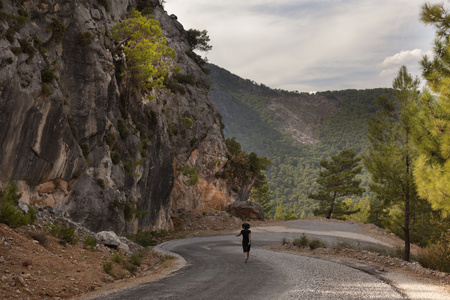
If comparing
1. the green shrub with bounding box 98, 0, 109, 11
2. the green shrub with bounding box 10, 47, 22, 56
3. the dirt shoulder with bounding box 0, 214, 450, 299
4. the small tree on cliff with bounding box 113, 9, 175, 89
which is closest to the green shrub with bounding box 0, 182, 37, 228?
the dirt shoulder with bounding box 0, 214, 450, 299

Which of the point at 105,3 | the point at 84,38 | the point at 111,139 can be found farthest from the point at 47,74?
the point at 105,3

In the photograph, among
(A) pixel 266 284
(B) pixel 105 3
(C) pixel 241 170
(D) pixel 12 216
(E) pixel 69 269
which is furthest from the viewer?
(C) pixel 241 170

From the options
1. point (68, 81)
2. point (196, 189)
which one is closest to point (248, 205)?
point (196, 189)

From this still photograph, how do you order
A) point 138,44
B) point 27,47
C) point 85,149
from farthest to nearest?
point 138,44 < point 85,149 < point 27,47

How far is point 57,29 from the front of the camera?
17.8 metres

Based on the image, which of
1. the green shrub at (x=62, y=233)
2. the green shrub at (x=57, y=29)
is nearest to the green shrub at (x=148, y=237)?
the green shrub at (x=62, y=233)

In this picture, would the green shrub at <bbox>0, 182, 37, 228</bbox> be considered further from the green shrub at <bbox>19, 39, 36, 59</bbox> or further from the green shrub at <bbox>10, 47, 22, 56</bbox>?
the green shrub at <bbox>19, 39, 36, 59</bbox>

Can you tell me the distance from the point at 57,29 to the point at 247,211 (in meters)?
32.7

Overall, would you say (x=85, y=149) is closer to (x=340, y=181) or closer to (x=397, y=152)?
(x=397, y=152)

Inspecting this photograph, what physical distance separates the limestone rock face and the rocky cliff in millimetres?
12920

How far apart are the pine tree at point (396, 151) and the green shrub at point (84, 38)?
61.7 feet

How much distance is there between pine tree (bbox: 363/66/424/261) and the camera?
52.6 feet

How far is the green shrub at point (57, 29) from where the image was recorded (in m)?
17.6

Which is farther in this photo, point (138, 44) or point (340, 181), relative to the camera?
point (340, 181)
